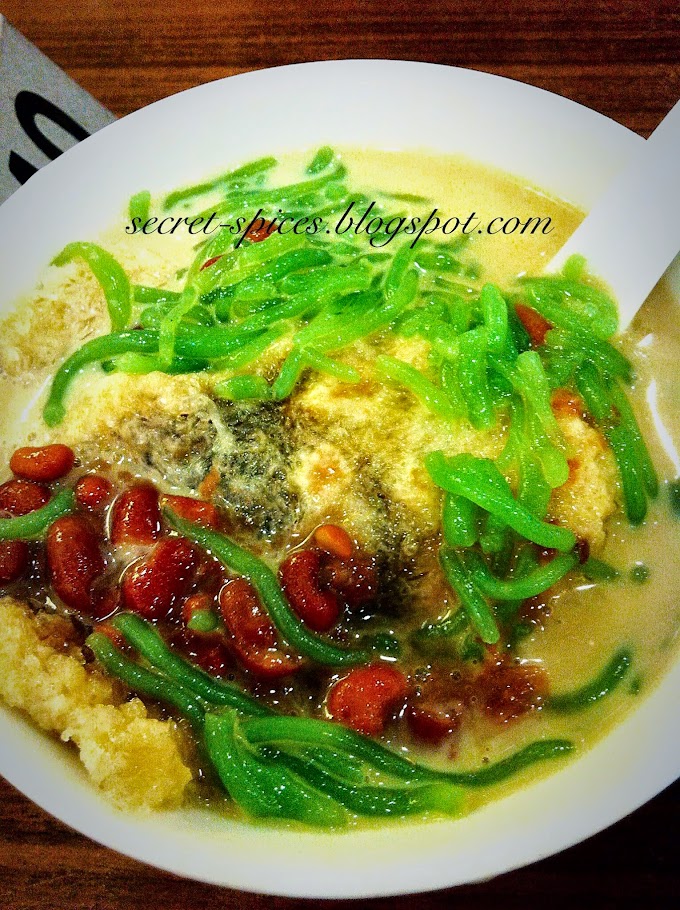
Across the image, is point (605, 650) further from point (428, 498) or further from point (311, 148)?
point (311, 148)

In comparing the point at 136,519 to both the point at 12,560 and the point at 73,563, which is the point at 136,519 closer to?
the point at 73,563

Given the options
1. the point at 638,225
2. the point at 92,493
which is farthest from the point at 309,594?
the point at 638,225

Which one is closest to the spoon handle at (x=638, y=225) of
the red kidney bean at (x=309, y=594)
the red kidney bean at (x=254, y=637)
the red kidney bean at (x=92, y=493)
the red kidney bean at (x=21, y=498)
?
the red kidney bean at (x=309, y=594)

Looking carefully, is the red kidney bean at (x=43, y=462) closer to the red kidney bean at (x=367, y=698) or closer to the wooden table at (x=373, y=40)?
the red kidney bean at (x=367, y=698)

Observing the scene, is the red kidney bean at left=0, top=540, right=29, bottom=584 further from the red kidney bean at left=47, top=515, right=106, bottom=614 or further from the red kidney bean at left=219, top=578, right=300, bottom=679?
the red kidney bean at left=219, top=578, right=300, bottom=679

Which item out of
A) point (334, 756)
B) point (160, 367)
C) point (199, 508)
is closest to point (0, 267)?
point (160, 367)

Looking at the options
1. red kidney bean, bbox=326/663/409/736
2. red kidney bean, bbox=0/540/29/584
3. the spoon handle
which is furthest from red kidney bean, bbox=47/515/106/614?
the spoon handle

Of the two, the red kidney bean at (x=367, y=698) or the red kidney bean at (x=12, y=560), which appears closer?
the red kidney bean at (x=367, y=698)

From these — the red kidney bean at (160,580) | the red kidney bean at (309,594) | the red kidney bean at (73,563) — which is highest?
the red kidney bean at (309,594)
